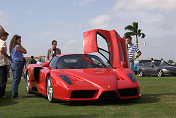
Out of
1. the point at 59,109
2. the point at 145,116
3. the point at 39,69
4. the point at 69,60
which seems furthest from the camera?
the point at 39,69

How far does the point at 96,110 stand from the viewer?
18.9ft

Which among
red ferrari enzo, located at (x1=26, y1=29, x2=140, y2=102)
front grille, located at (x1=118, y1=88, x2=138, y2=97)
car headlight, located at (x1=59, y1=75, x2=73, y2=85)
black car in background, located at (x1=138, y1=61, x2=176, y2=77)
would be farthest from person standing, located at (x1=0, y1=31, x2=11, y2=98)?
black car in background, located at (x1=138, y1=61, x2=176, y2=77)

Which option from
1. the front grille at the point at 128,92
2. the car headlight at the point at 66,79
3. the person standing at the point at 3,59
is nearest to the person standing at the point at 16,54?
the person standing at the point at 3,59

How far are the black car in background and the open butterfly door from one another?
13.8 meters

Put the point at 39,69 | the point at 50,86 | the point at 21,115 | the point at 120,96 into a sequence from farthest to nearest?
1. the point at 39,69
2. the point at 50,86
3. the point at 120,96
4. the point at 21,115

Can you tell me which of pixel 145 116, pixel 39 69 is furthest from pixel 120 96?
pixel 39 69

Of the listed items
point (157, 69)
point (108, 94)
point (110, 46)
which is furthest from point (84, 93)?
point (157, 69)

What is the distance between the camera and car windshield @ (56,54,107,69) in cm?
769

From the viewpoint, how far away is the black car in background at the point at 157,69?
2175cm

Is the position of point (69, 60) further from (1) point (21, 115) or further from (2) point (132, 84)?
(1) point (21, 115)

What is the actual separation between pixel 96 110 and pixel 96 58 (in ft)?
8.86

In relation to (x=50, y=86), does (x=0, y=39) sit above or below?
above

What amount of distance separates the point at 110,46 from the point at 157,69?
14537mm

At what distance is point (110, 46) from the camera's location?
28.4ft
